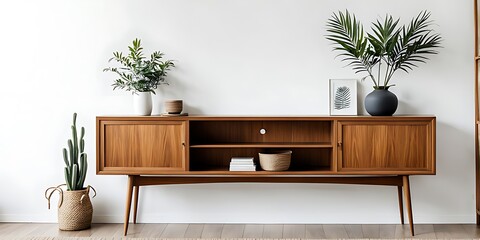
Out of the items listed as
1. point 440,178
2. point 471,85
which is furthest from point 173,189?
point 471,85

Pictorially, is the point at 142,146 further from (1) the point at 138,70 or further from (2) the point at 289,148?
(2) the point at 289,148

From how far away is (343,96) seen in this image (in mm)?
3934

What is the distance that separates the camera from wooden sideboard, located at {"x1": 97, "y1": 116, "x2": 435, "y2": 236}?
3.64 m

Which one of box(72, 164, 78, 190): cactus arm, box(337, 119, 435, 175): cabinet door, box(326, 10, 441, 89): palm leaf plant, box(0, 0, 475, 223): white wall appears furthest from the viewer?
box(0, 0, 475, 223): white wall

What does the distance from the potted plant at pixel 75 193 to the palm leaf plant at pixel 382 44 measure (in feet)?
5.78

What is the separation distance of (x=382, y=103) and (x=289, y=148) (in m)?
0.65

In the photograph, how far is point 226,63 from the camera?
4.02m

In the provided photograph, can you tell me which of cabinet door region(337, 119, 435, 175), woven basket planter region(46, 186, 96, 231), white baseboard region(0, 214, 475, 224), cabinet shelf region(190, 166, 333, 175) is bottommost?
white baseboard region(0, 214, 475, 224)

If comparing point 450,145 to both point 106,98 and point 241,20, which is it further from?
point 106,98

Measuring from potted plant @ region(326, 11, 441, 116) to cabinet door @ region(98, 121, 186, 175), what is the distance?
117 centimetres

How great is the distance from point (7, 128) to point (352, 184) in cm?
236

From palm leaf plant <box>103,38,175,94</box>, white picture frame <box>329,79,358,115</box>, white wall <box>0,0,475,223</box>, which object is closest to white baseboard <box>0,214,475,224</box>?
white wall <box>0,0,475,223</box>

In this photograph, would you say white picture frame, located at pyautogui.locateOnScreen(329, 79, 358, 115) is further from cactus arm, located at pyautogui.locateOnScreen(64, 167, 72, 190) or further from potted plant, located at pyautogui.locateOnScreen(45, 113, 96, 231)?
cactus arm, located at pyautogui.locateOnScreen(64, 167, 72, 190)

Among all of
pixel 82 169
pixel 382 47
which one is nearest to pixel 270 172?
pixel 382 47
